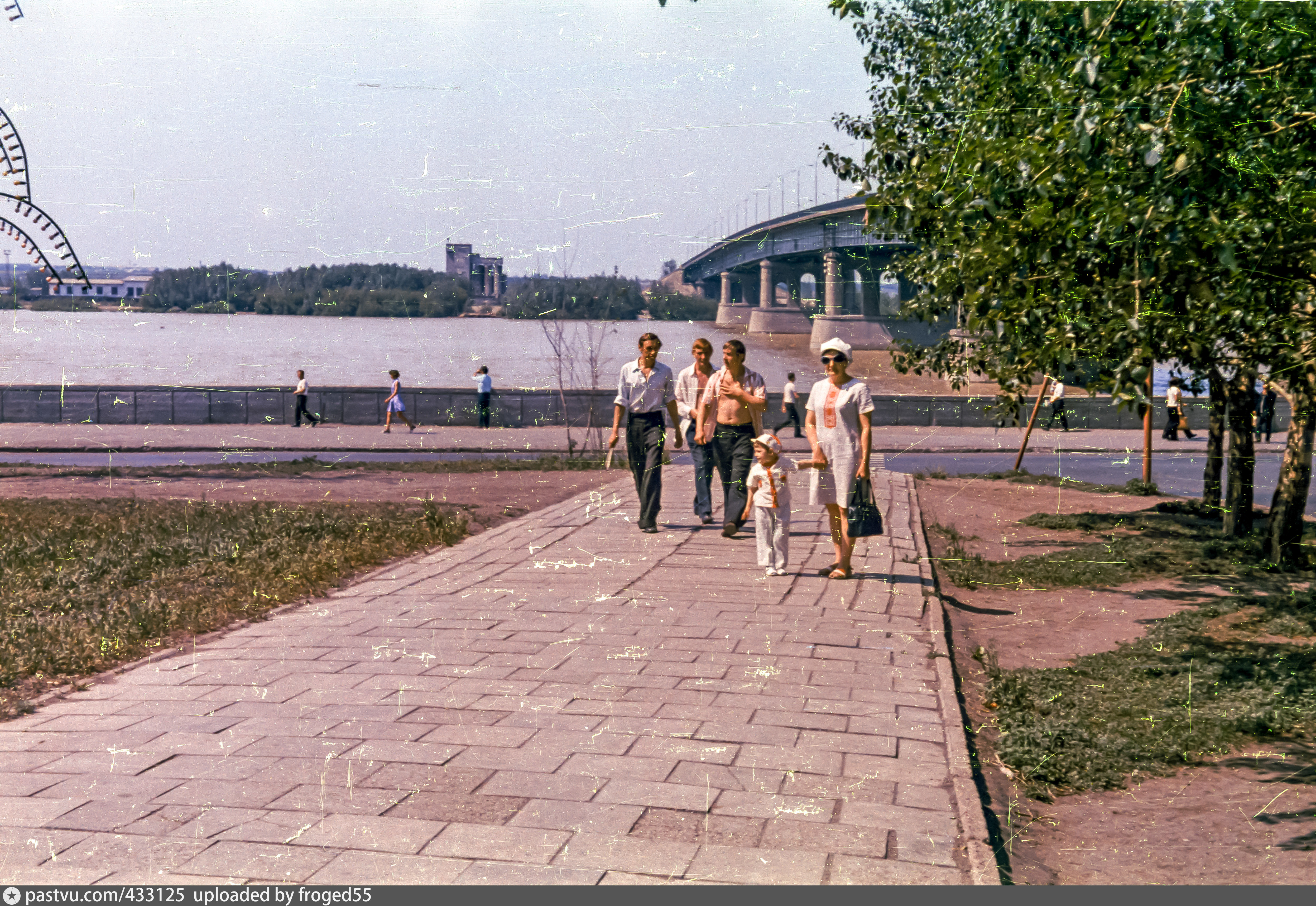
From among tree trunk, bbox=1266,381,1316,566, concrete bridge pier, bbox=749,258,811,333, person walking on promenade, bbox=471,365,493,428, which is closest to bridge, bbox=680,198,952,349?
concrete bridge pier, bbox=749,258,811,333

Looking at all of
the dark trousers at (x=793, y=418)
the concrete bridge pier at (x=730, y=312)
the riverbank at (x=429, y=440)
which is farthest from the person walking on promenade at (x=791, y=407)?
the concrete bridge pier at (x=730, y=312)

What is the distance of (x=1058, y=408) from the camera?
24.4 meters

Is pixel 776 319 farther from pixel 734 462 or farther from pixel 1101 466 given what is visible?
pixel 734 462

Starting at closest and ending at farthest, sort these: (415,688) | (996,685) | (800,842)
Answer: (800,842) < (415,688) < (996,685)

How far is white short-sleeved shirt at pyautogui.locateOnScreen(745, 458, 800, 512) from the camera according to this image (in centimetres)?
810

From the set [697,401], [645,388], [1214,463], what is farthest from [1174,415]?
[645,388]

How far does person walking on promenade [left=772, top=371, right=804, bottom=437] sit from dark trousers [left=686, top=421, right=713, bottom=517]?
1332cm

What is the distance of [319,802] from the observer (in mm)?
3973

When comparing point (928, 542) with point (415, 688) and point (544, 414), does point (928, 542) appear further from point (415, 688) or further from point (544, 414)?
point (544, 414)

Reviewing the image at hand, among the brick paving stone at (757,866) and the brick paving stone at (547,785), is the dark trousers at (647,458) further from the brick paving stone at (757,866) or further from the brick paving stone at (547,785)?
the brick paving stone at (757,866)

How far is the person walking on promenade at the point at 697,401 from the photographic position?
1016cm

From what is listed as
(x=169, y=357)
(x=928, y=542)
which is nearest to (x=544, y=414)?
(x=928, y=542)

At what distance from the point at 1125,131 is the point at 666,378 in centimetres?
556

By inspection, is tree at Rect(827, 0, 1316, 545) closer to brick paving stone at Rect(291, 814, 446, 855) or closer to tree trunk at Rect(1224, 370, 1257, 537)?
brick paving stone at Rect(291, 814, 446, 855)
